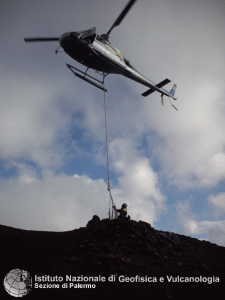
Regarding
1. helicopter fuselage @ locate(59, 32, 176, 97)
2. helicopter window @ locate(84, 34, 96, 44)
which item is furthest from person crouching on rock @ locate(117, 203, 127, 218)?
helicopter window @ locate(84, 34, 96, 44)

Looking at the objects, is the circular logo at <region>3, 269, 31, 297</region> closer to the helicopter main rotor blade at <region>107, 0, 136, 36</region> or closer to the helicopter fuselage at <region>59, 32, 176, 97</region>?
the helicopter fuselage at <region>59, 32, 176, 97</region>

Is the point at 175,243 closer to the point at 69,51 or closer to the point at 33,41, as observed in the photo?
the point at 69,51

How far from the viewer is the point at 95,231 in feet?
40.2

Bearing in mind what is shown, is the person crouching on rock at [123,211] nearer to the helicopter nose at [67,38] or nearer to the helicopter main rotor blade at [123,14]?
the helicopter nose at [67,38]

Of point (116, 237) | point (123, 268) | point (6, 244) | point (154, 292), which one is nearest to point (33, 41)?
point (6, 244)

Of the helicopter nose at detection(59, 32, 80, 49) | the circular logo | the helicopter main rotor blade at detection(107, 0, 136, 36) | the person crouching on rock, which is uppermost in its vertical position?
the helicopter main rotor blade at detection(107, 0, 136, 36)

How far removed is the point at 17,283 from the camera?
6.93m

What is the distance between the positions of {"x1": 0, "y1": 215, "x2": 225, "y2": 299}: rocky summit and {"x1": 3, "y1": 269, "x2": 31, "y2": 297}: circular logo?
21cm

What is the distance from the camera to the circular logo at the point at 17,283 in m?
6.41

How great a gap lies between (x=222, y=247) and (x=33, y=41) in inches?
807

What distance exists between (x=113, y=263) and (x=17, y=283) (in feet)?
12.1

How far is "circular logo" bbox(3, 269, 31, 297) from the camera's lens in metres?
6.41

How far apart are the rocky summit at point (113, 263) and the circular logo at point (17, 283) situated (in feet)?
0.69

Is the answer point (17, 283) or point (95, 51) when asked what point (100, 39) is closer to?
point (95, 51)
